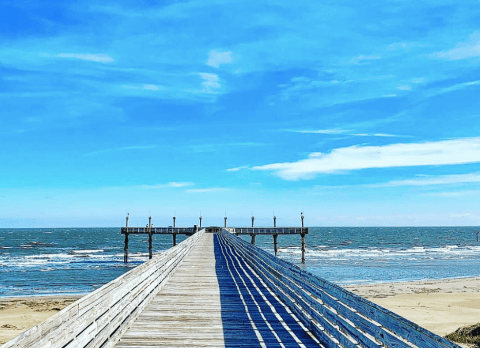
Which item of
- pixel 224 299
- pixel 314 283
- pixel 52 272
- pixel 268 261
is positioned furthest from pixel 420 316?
pixel 52 272

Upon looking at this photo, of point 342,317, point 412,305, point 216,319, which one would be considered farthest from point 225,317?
point 412,305

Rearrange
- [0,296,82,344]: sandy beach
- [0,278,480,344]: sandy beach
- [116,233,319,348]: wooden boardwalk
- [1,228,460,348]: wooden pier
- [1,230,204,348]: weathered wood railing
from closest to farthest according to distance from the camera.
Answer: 1. [1,230,204,348]: weathered wood railing
2. [1,228,460,348]: wooden pier
3. [116,233,319,348]: wooden boardwalk
4. [0,296,82,344]: sandy beach
5. [0,278,480,344]: sandy beach

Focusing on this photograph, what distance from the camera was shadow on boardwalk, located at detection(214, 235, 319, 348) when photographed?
23.0 ft

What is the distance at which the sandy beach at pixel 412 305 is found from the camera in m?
20.4

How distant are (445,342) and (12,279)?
41.7m

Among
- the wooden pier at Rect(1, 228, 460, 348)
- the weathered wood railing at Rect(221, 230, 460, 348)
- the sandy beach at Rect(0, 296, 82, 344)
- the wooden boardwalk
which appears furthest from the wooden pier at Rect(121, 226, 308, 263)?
the weathered wood railing at Rect(221, 230, 460, 348)

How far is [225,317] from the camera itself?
28.5ft

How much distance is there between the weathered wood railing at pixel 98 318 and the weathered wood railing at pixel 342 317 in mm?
3245

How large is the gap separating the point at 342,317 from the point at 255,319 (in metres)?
2.78

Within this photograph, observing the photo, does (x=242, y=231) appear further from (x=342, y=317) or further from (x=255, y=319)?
(x=342, y=317)

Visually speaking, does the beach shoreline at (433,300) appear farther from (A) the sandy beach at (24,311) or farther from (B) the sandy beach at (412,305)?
(A) the sandy beach at (24,311)

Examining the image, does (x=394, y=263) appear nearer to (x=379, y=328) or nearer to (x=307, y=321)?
(x=307, y=321)

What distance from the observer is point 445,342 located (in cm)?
331

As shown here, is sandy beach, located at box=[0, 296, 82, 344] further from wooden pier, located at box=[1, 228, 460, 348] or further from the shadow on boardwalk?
the shadow on boardwalk
